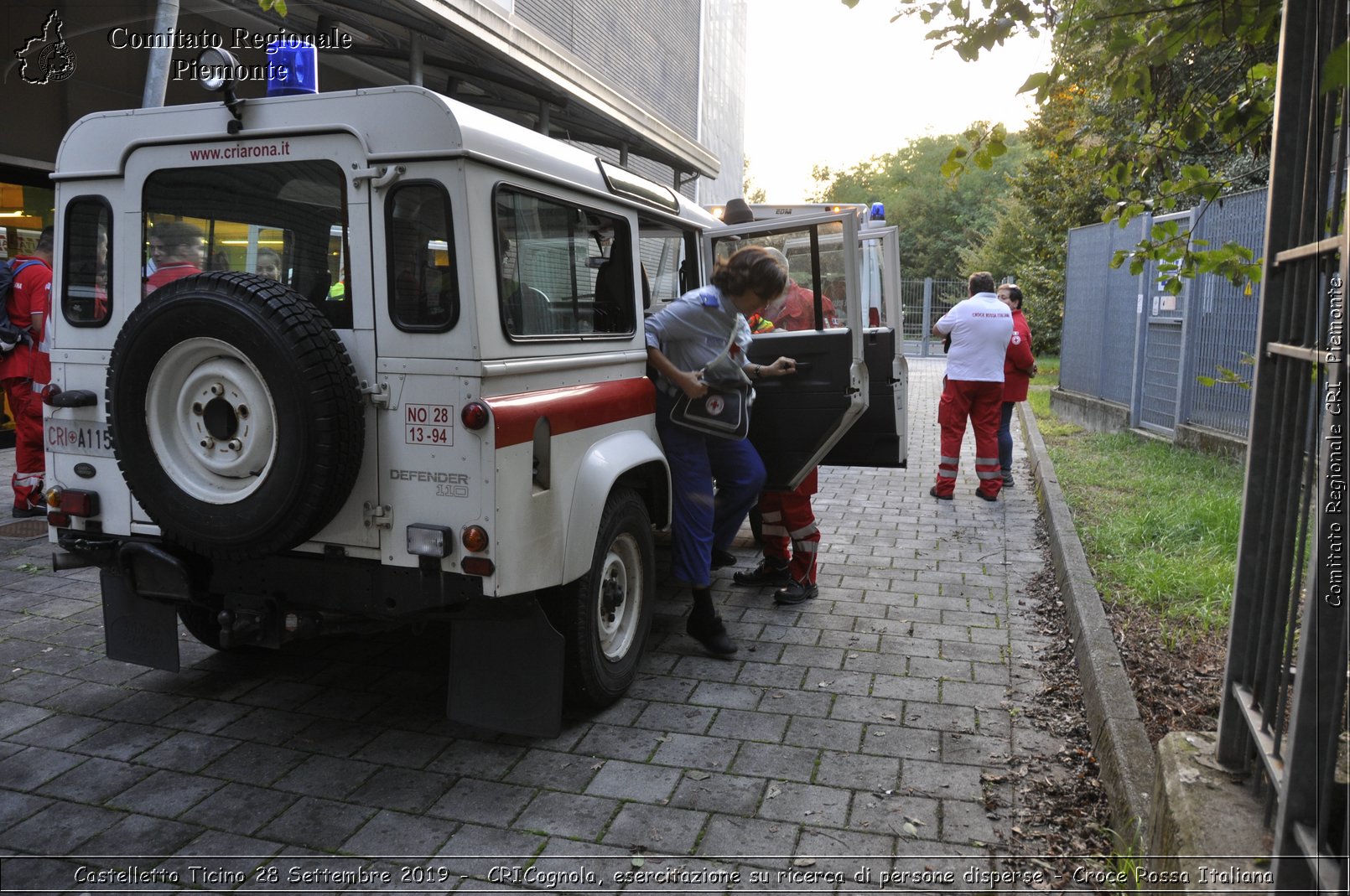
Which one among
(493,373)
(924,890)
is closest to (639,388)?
(493,373)

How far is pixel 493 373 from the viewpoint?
11.8ft

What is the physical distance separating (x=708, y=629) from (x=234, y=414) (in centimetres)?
258

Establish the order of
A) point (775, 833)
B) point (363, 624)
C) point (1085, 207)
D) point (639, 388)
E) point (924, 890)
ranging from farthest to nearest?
point (1085, 207)
point (639, 388)
point (363, 624)
point (775, 833)
point (924, 890)

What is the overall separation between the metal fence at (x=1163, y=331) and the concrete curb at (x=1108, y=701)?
2639 millimetres

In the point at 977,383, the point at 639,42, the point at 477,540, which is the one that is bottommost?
the point at 477,540

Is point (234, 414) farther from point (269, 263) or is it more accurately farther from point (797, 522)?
point (797, 522)

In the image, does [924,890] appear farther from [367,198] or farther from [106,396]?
[106,396]

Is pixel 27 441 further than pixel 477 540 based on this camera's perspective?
Yes

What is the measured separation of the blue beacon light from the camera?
3984 millimetres

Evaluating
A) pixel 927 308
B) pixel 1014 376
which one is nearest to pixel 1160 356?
pixel 1014 376

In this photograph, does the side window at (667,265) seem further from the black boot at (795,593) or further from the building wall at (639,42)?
the building wall at (639,42)

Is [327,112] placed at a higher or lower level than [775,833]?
higher

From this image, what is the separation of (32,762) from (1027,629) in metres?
4.85

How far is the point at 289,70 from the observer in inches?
157
